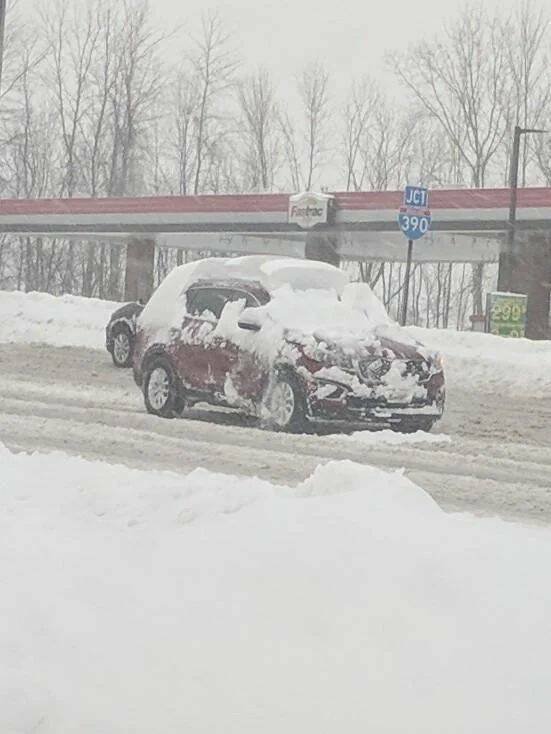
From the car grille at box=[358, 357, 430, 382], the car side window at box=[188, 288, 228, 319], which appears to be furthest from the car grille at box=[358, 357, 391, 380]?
the car side window at box=[188, 288, 228, 319]

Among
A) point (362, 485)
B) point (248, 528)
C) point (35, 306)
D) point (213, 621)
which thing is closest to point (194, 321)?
point (362, 485)

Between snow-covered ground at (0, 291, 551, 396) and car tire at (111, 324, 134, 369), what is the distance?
2.94 metres

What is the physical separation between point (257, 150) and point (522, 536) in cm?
6346

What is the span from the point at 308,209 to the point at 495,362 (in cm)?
2302

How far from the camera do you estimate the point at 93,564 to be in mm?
5270

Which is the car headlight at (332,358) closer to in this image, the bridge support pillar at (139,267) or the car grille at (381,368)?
the car grille at (381,368)

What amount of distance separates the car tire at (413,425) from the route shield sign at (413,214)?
231 inches

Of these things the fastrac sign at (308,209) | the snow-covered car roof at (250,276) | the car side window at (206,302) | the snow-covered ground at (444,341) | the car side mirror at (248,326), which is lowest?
the snow-covered ground at (444,341)

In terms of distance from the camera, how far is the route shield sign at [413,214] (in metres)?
17.6

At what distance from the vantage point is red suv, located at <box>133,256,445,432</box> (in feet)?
37.8

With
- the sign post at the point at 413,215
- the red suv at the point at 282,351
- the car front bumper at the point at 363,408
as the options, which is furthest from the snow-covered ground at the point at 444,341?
the car front bumper at the point at 363,408

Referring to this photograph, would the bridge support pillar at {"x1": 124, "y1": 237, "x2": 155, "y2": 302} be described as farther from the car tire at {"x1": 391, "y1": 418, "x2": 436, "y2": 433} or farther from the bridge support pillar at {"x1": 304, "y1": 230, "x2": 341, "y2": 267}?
the car tire at {"x1": 391, "y1": 418, "x2": 436, "y2": 433}

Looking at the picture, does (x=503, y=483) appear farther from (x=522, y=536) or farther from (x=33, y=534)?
(x=33, y=534)

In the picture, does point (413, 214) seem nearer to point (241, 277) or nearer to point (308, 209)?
point (241, 277)
